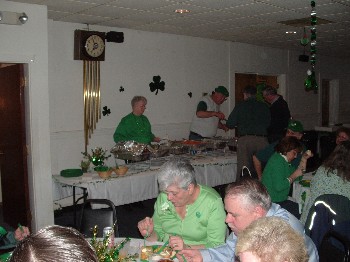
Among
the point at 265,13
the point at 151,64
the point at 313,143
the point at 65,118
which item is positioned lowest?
the point at 313,143

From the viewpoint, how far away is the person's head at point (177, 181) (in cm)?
274

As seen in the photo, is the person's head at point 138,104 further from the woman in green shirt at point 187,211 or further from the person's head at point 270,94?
the woman in green shirt at point 187,211

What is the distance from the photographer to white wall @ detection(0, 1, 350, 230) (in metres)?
5.14

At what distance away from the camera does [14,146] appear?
17.8 feet

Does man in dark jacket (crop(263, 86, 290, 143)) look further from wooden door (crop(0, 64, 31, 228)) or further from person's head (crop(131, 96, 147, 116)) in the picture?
wooden door (crop(0, 64, 31, 228))

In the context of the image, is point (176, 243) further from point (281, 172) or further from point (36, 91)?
point (36, 91)

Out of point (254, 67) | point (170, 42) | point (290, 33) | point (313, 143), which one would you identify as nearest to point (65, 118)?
point (170, 42)

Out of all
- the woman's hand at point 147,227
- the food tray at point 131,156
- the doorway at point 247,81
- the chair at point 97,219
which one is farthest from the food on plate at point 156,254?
the doorway at point 247,81

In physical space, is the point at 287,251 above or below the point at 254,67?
below

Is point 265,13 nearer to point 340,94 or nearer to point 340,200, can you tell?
point 340,200

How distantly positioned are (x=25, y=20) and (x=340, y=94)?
10.8 metres

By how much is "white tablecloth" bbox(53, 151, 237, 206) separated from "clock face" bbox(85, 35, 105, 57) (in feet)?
6.71

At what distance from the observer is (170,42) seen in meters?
7.82

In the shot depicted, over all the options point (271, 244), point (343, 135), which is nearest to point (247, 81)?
point (343, 135)
